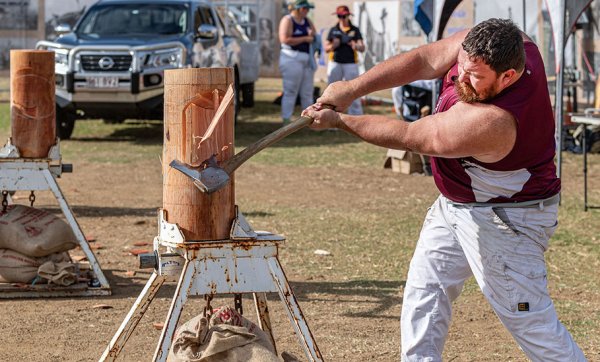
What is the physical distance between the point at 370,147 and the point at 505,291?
1105 centimetres

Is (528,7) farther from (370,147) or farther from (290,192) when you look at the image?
(290,192)

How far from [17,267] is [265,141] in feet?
10.7

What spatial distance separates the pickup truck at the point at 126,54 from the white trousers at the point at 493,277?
10.1 metres

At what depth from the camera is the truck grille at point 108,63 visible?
14305mm

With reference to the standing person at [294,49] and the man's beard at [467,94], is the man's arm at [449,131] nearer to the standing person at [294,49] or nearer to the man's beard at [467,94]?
the man's beard at [467,94]

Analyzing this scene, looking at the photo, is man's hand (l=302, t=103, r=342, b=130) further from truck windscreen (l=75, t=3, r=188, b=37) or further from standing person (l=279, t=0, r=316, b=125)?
standing person (l=279, t=0, r=316, b=125)

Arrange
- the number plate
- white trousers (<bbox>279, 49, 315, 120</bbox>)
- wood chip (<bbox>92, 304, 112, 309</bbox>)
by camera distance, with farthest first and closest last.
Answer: white trousers (<bbox>279, 49, 315, 120</bbox>) → the number plate → wood chip (<bbox>92, 304, 112, 309</bbox>)

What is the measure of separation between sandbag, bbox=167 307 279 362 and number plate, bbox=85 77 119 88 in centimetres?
1017

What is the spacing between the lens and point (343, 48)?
652 inches

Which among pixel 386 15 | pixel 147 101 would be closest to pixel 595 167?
pixel 147 101

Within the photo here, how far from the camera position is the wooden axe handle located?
4207mm

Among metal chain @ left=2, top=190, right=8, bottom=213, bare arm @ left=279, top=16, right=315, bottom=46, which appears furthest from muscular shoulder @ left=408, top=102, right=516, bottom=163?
bare arm @ left=279, top=16, right=315, bottom=46

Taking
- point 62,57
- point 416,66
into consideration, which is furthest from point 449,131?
point 62,57

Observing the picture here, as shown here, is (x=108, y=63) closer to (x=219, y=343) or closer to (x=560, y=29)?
(x=560, y=29)
